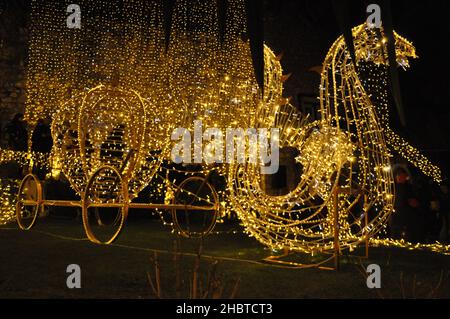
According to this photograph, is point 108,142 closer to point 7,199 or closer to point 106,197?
point 106,197

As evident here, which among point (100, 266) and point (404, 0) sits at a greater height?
point (404, 0)

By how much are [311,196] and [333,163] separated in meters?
0.43

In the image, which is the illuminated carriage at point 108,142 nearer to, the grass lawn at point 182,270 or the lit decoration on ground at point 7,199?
the grass lawn at point 182,270

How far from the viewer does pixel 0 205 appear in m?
8.71

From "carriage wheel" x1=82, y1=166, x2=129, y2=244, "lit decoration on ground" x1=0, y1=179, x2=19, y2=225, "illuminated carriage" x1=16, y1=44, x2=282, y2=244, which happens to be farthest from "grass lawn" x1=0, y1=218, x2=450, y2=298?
"lit decoration on ground" x1=0, y1=179, x2=19, y2=225

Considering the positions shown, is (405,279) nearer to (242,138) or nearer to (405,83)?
(242,138)

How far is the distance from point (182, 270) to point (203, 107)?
2.28 meters

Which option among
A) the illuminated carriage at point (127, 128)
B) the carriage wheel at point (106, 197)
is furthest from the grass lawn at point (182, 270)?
the illuminated carriage at point (127, 128)

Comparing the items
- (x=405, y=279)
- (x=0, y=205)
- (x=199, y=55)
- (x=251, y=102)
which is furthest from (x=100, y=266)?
(x=0, y=205)

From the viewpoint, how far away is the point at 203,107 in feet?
20.9

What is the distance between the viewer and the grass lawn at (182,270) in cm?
392

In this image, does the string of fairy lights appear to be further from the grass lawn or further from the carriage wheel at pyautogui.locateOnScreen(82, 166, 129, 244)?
the grass lawn

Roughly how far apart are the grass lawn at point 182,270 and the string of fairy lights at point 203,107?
1.53 feet

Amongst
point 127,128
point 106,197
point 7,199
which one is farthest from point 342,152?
point 7,199
